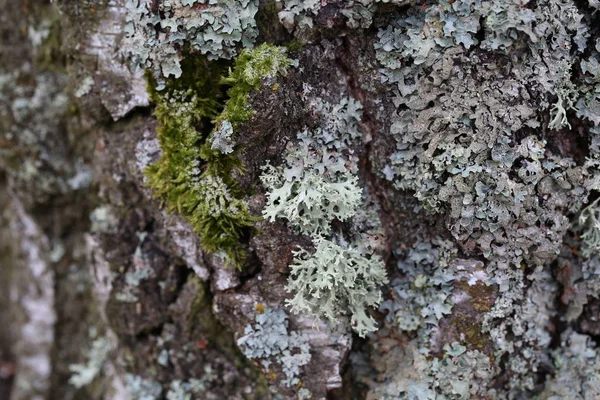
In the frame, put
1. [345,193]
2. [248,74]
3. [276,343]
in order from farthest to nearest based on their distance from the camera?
1. [276,343]
2. [345,193]
3. [248,74]

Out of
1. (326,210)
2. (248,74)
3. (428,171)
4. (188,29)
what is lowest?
(326,210)

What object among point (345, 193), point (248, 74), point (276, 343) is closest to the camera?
point (248, 74)

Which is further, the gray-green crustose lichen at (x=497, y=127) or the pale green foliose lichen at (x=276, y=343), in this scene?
the pale green foliose lichen at (x=276, y=343)

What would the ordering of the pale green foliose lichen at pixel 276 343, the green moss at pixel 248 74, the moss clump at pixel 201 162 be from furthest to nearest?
the pale green foliose lichen at pixel 276 343
the moss clump at pixel 201 162
the green moss at pixel 248 74

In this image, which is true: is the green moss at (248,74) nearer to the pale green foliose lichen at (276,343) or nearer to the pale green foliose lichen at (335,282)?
the pale green foliose lichen at (335,282)

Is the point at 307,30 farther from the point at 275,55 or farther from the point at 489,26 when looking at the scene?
the point at 489,26

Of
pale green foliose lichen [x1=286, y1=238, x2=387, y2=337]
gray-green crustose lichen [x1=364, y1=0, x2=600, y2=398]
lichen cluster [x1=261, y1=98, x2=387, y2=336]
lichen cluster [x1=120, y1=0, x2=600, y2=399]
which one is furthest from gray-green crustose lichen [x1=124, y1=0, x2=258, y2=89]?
pale green foliose lichen [x1=286, y1=238, x2=387, y2=337]

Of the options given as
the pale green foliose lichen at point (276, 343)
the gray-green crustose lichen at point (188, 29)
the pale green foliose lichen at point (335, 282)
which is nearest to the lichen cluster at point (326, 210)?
the pale green foliose lichen at point (335, 282)

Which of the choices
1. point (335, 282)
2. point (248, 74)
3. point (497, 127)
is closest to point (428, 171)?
point (497, 127)

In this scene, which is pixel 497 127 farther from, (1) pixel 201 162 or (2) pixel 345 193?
(1) pixel 201 162

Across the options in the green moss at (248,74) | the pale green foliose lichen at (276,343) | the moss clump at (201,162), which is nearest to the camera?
the green moss at (248,74)
